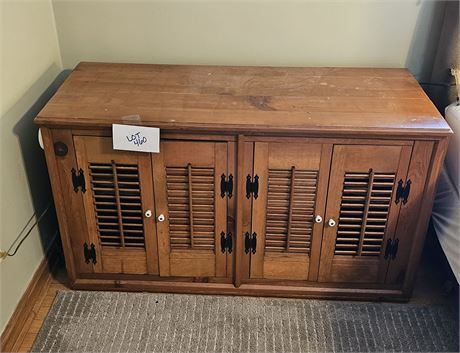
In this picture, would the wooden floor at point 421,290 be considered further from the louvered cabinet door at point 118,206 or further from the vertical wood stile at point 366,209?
the vertical wood stile at point 366,209

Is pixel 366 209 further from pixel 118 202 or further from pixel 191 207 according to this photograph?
pixel 118 202

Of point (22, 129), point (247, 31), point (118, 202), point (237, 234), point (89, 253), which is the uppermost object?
point (247, 31)

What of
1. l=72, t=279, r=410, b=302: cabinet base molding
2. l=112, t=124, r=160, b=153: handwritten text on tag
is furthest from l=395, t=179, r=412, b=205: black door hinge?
l=112, t=124, r=160, b=153: handwritten text on tag

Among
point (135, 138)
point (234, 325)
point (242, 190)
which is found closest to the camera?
point (135, 138)

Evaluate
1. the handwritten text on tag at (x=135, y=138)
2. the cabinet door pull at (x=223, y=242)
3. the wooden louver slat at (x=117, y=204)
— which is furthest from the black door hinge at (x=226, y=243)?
the handwritten text on tag at (x=135, y=138)

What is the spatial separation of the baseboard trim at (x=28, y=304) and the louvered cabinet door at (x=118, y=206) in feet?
0.64

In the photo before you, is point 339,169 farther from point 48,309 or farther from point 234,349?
point 48,309

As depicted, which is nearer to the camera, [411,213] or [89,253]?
[411,213]

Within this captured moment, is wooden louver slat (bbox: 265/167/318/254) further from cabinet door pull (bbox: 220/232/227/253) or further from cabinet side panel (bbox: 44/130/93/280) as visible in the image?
cabinet side panel (bbox: 44/130/93/280)

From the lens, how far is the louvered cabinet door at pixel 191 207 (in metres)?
1.51

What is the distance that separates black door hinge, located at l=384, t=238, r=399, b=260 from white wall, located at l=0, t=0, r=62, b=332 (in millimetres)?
1136

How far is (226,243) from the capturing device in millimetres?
1667

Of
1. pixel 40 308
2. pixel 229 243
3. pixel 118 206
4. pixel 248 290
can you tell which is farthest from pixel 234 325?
pixel 40 308

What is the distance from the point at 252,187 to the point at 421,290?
73 centimetres
